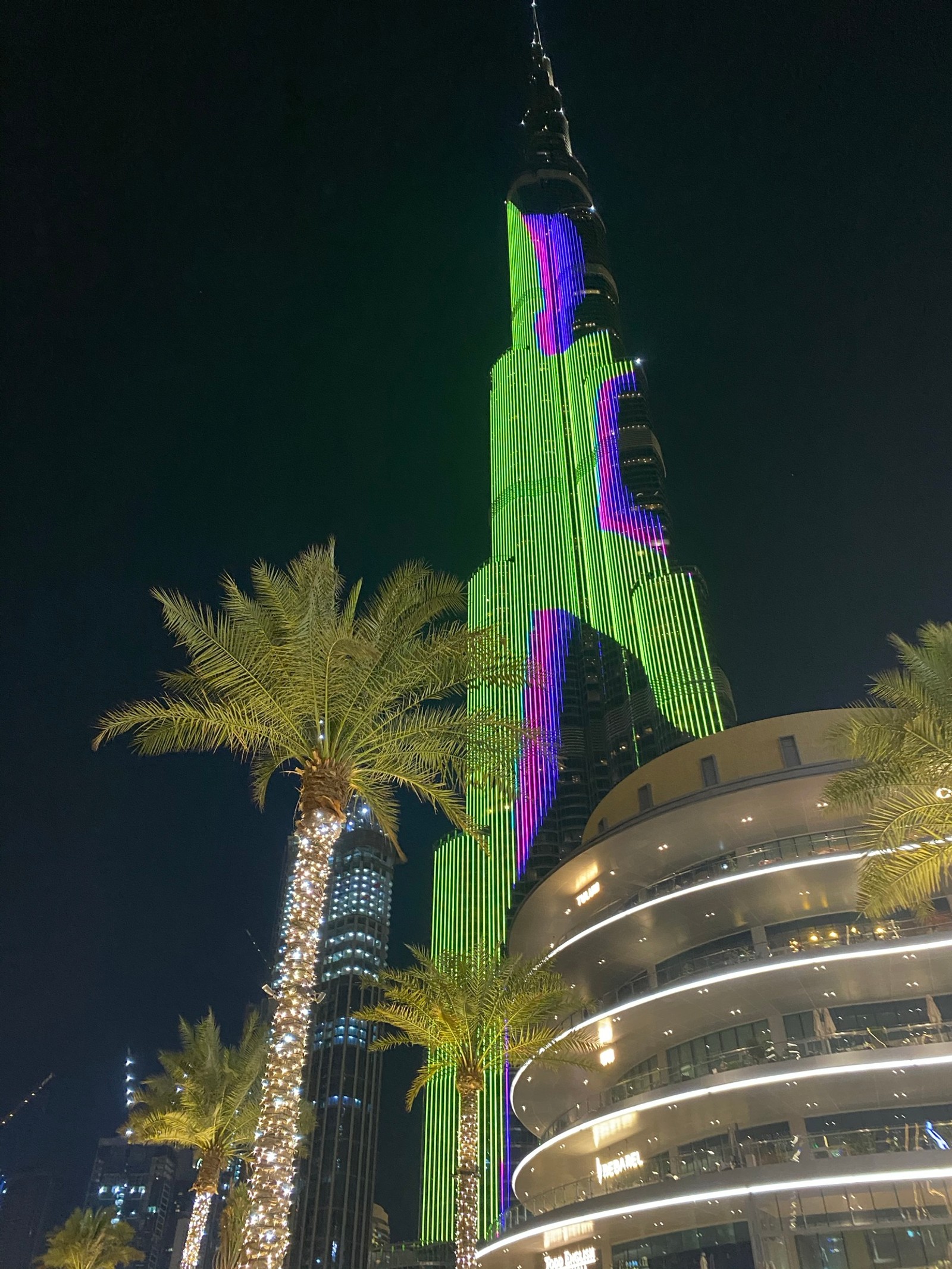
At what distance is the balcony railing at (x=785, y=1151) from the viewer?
22.7 meters

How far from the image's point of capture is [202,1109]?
2933cm

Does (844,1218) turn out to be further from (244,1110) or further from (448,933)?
(448,933)

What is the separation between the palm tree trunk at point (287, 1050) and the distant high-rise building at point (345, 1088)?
10983cm

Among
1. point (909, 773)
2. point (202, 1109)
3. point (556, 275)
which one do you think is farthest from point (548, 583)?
point (909, 773)

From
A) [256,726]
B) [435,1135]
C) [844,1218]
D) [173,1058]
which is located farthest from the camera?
[435,1135]

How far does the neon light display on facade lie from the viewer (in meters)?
108

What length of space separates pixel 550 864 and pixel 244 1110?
92.7 meters

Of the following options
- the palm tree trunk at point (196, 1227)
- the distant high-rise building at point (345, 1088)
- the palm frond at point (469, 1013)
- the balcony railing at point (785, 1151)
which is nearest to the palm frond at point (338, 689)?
the palm frond at point (469, 1013)

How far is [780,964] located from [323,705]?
19.9m

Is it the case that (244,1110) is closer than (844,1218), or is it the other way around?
(844,1218)

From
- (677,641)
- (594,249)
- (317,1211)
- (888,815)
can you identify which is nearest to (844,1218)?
(888,815)

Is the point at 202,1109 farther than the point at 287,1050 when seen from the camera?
Yes

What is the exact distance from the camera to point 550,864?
4791 inches

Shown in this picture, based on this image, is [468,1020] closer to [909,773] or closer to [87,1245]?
[909,773]
